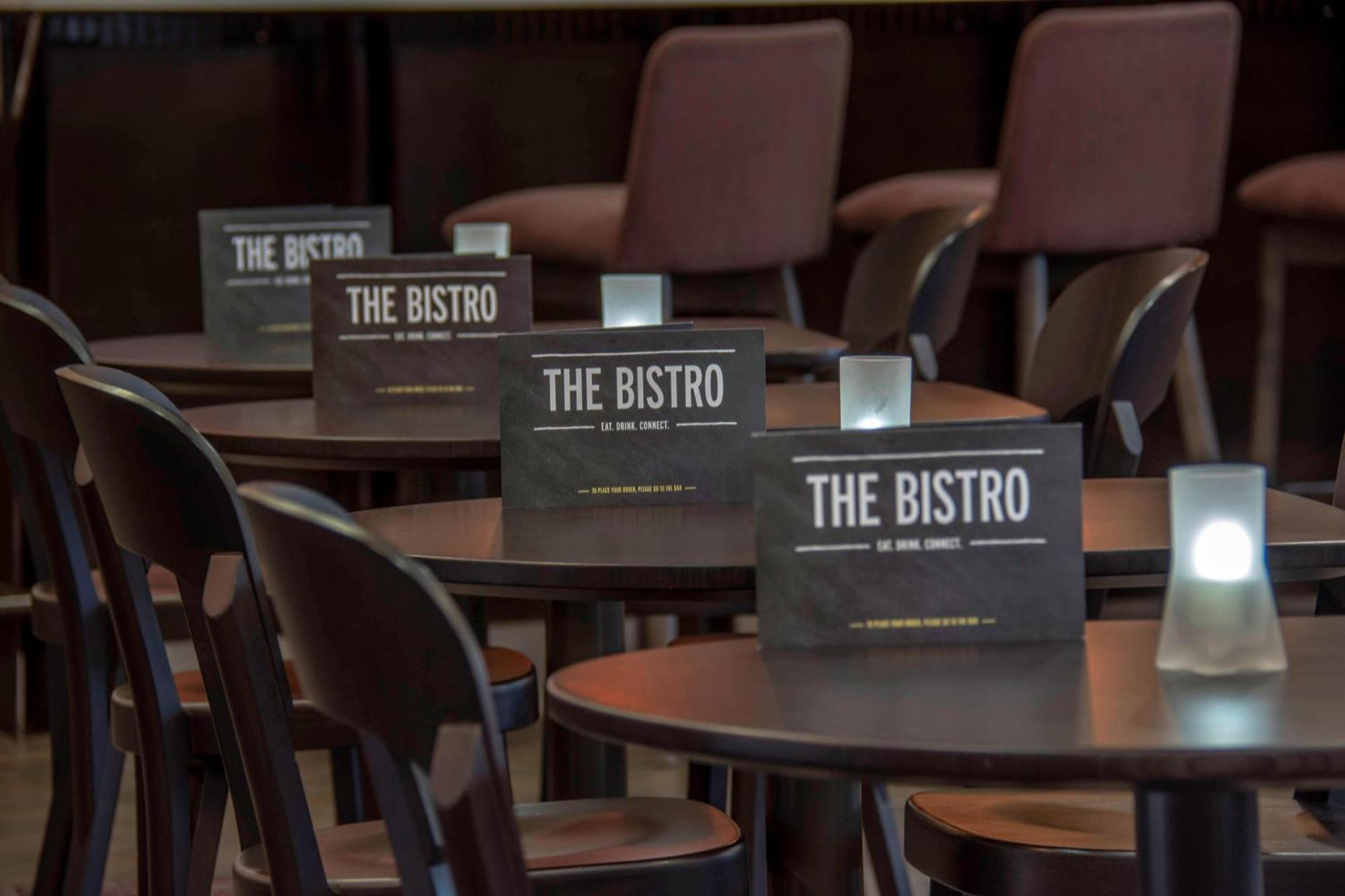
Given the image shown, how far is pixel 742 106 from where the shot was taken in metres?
3.72

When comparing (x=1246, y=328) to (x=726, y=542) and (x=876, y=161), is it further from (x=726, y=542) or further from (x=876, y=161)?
(x=726, y=542)

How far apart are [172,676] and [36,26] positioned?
2.22 m

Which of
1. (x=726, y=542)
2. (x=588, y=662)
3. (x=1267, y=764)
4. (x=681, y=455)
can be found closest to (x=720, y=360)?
(x=681, y=455)

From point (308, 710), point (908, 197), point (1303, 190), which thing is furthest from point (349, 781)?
point (1303, 190)

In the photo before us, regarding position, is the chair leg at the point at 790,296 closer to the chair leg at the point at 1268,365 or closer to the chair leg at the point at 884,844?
the chair leg at the point at 1268,365

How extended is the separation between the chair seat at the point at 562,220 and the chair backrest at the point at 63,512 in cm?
127

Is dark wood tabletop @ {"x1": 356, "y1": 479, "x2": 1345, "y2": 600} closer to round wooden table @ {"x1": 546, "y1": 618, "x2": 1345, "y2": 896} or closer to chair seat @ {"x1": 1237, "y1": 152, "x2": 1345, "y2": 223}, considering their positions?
round wooden table @ {"x1": 546, "y1": 618, "x2": 1345, "y2": 896}

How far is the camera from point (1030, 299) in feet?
12.5

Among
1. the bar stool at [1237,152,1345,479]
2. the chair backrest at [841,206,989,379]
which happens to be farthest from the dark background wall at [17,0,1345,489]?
the chair backrest at [841,206,989,379]

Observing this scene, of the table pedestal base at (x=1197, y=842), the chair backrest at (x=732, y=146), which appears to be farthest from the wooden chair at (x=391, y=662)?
the chair backrest at (x=732, y=146)

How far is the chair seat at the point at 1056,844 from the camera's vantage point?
1541 millimetres

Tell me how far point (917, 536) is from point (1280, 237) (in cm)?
286

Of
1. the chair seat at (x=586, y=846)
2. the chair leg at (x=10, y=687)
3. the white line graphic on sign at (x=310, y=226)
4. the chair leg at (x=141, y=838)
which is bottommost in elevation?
the chair leg at (x=10, y=687)

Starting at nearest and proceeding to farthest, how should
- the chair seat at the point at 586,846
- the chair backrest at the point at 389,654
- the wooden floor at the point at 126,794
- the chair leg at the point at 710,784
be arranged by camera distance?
the chair backrest at the point at 389,654, the chair seat at the point at 586,846, the chair leg at the point at 710,784, the wooden floor at the point at 126,794
